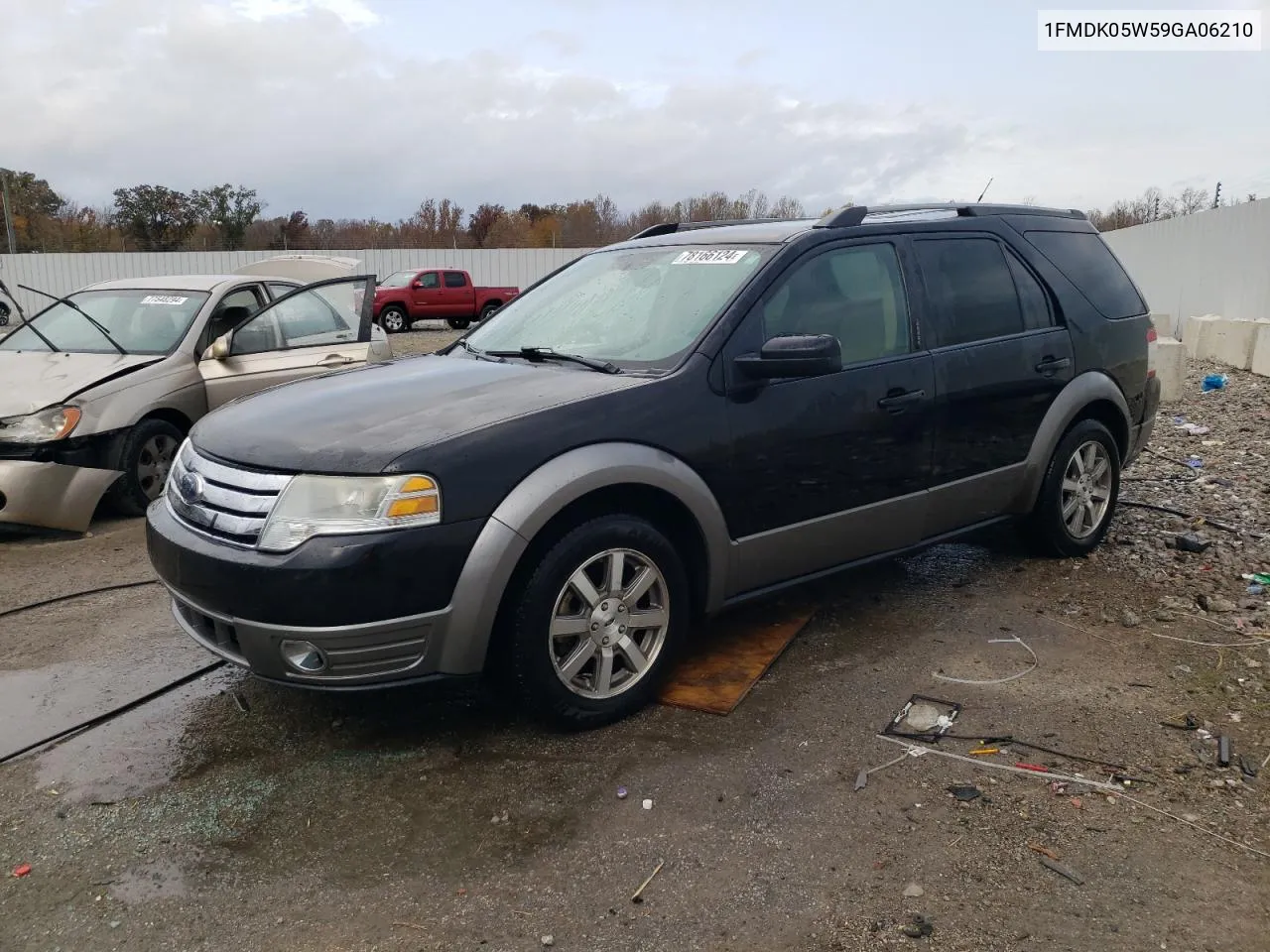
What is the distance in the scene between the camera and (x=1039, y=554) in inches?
213

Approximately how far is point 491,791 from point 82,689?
6.42 feet

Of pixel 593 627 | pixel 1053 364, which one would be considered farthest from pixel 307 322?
pixel 1053 364

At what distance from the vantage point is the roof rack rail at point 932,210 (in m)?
4.30

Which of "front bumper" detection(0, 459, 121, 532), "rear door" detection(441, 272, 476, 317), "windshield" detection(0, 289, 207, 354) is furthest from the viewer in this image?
"rear door" detection(441, 272, 476, 317)

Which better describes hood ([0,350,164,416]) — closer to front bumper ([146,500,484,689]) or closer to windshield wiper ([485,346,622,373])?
windshield wiper ([485,346,622,373])

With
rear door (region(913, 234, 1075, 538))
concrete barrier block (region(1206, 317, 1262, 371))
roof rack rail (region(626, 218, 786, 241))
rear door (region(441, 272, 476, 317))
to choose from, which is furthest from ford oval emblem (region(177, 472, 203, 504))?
rear door (region(441, 272, 476, 317))

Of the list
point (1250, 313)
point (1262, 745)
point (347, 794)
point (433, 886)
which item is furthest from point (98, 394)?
point (1250, 313)

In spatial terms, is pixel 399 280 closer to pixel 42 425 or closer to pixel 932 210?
pixel 42 425

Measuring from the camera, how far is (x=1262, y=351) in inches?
477

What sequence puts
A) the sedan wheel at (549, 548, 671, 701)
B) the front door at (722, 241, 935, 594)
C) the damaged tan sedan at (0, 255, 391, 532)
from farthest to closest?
the damaged tan sedan at (0, 255, 391, 532), the front door at (722, 241, 935, 594), the sedan wheel at (549, 548, 671, 701)

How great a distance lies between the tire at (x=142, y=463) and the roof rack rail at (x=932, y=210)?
4.55 metres

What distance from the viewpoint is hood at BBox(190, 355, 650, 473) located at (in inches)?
126

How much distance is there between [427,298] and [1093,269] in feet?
76.2

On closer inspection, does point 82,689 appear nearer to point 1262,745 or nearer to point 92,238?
point 1262,745
